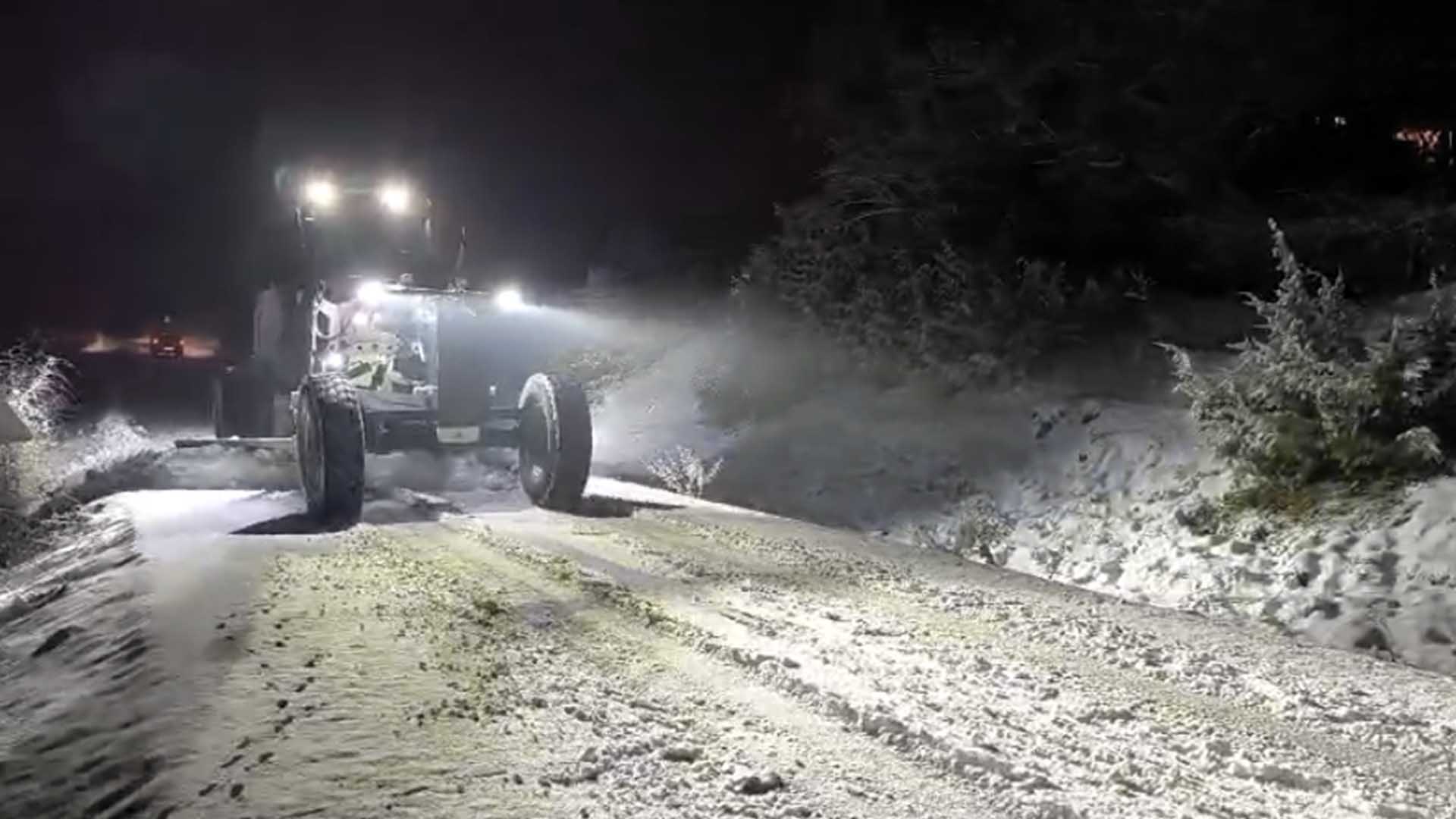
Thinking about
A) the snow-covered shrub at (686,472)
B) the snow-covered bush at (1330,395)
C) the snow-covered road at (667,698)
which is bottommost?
the snow-covered road at (667,698)

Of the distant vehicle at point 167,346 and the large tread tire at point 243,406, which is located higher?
the distant vehicle at point 167,346

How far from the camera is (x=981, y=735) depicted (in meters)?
5.16

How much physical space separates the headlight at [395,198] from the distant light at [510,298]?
2.26 meters

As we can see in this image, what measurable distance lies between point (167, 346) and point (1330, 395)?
103ft

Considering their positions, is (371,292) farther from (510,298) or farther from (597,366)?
(597,366)

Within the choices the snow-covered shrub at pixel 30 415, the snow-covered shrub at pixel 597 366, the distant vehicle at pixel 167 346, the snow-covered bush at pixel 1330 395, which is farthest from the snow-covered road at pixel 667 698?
the distant vehicle at pixel 167 346

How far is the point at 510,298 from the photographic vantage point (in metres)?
12.3

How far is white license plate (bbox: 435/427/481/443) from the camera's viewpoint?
1245 cm

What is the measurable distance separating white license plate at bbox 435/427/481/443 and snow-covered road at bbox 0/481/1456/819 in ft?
10.8

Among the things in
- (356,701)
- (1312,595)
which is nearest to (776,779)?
(356,701)

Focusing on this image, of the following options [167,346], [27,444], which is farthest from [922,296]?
[167,346]

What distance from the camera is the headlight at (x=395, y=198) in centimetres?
1377

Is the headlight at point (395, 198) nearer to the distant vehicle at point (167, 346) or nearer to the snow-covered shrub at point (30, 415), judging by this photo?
the snow-covered shrub at point (30, 415)

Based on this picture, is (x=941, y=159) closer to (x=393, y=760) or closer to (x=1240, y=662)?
(x=1240, y=662)
